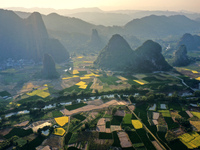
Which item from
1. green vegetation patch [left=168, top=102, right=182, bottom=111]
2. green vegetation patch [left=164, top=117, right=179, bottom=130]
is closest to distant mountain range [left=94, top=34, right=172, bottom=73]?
green vegetation patch [left=168, top=102, right=182, bottom=111]

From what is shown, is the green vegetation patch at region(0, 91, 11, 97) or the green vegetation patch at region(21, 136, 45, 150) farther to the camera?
the green vegetation patch at region(0, 91, 11, 97)

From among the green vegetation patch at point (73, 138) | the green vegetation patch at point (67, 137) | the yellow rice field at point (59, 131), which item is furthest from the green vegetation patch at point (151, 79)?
the yellow rice field at point (59, 131)

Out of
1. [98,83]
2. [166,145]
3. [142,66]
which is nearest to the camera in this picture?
[166,145]

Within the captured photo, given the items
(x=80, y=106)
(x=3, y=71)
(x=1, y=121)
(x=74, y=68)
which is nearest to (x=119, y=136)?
(x=80, y=106)

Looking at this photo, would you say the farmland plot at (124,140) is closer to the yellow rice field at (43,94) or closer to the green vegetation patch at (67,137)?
the green vegetation patch at (67,137)

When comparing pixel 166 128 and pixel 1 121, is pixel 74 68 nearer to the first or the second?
pixel 1 121

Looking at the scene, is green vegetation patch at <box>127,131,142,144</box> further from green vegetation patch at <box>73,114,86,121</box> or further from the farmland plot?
green vegetation patch at <box>73,114,86,121</box>
